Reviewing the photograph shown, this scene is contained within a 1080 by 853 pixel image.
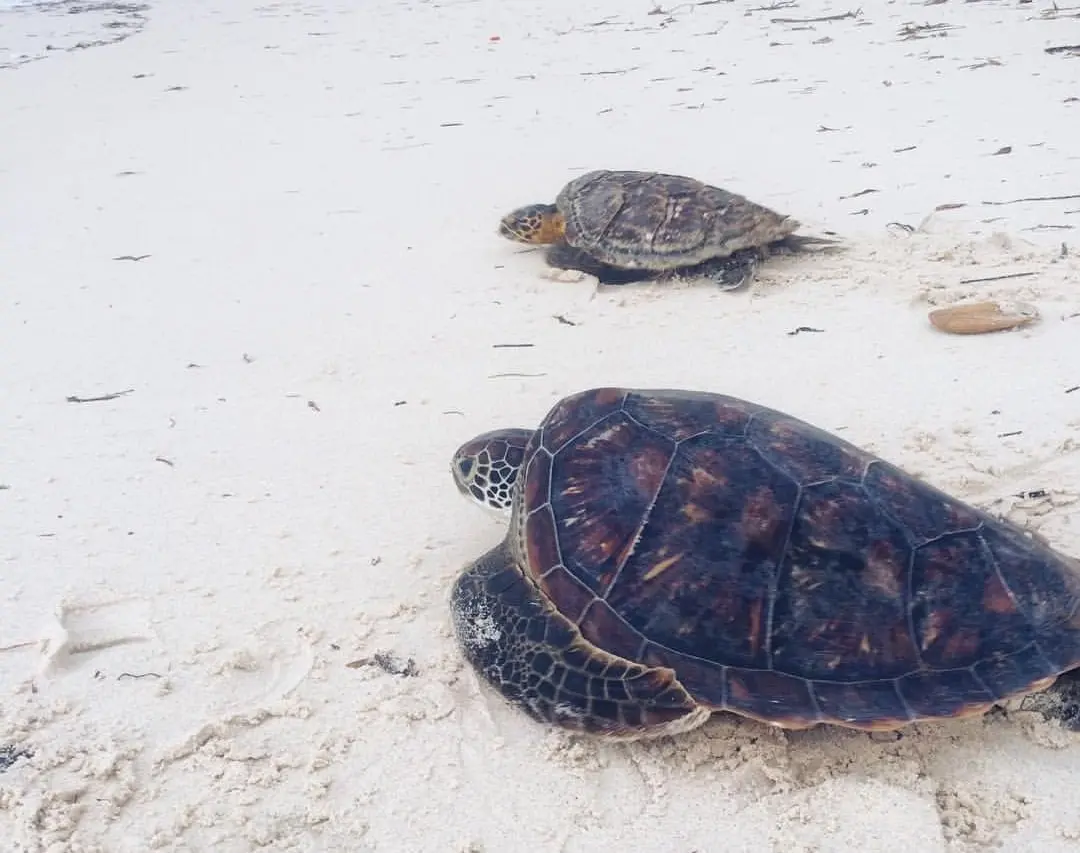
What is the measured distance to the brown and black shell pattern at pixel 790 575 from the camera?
181 cm

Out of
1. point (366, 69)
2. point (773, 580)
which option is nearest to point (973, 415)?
point (773, 580)

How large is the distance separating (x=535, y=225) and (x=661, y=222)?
65 cm

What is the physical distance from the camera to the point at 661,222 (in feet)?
13.9

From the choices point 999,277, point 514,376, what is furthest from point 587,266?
point 999,277

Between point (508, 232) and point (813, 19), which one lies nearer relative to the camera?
point (508, 232)

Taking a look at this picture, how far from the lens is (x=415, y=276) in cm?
422

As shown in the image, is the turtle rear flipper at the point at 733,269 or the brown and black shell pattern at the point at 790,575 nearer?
the brown and black shell pattern at the point at 790,575

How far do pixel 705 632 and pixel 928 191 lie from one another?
348 cm

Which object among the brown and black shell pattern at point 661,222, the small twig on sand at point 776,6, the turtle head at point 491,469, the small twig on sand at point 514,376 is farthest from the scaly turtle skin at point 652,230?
the small twig on sand at point 776,6

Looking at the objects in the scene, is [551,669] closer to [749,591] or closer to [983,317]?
[749,591]

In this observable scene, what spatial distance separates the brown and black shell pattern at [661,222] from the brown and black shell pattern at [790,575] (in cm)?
205

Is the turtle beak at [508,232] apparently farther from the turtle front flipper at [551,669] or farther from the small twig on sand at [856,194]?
the turtle front flipper at [551,669]

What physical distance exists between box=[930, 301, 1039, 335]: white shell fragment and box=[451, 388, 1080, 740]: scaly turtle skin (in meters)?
1.51

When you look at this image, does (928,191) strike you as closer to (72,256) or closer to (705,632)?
(705,632)
